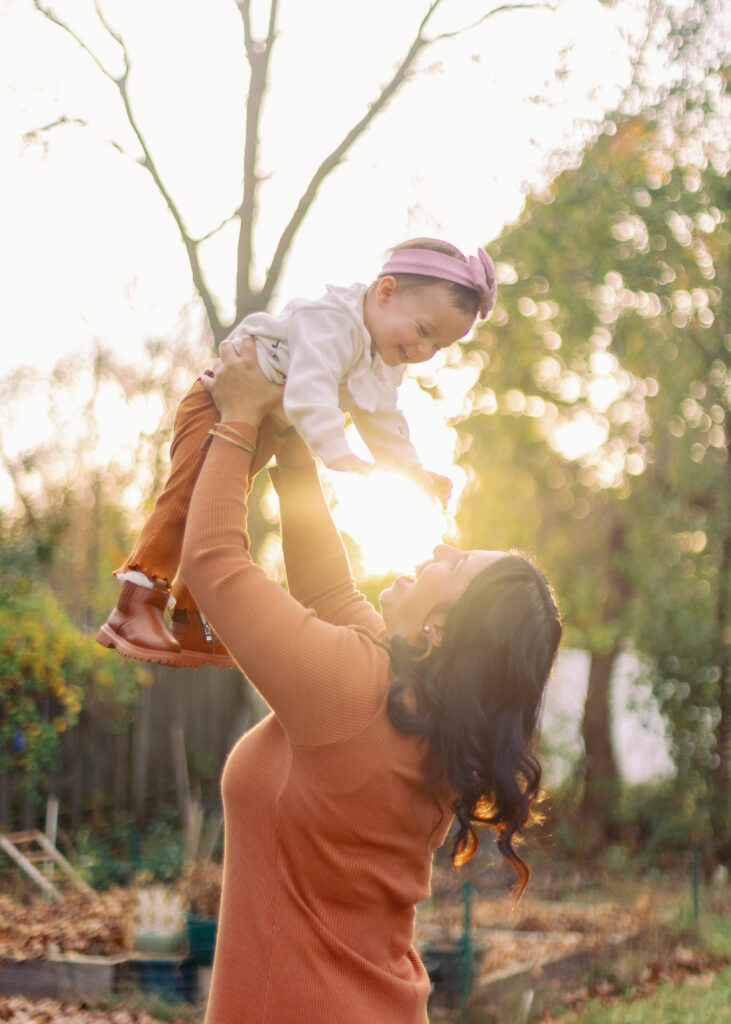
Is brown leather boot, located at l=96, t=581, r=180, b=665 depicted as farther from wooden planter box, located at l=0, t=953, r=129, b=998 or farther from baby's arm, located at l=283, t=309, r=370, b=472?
wooden planter box, located at l=0, t=953, r=129, b=998

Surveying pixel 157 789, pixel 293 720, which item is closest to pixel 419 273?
pixel 293 720

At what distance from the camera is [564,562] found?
12.1 meters

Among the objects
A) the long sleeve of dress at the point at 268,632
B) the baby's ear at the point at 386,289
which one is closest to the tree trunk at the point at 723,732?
the baby's ear at the point at 386,289

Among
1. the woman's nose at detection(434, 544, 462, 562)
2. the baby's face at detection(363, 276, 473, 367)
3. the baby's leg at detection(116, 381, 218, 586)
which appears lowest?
the woman's nose at detection(434, 544, 462, 562)

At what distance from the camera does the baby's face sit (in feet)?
7.33

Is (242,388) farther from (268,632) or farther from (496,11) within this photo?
(496,11)

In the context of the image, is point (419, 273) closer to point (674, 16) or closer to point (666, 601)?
point (674, 16)

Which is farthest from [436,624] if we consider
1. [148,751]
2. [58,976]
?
[148,751]

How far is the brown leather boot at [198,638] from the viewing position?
2260 millimetres

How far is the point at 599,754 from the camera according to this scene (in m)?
12.4

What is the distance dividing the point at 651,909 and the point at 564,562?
5.23 metres

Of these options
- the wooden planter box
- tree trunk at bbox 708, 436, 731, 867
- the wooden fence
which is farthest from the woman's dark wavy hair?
tree trunk at bbox 708, 436, 731, 867

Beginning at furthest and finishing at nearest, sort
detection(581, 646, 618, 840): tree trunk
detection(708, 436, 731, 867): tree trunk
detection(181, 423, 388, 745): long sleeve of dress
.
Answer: detection(581, 646, 618, 840): tree trunk → detection(708, 436, 731, 867): tree trunk → detection(181, 423, 388, 745): long sleeve of dress

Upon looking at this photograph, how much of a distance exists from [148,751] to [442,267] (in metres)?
7.91
